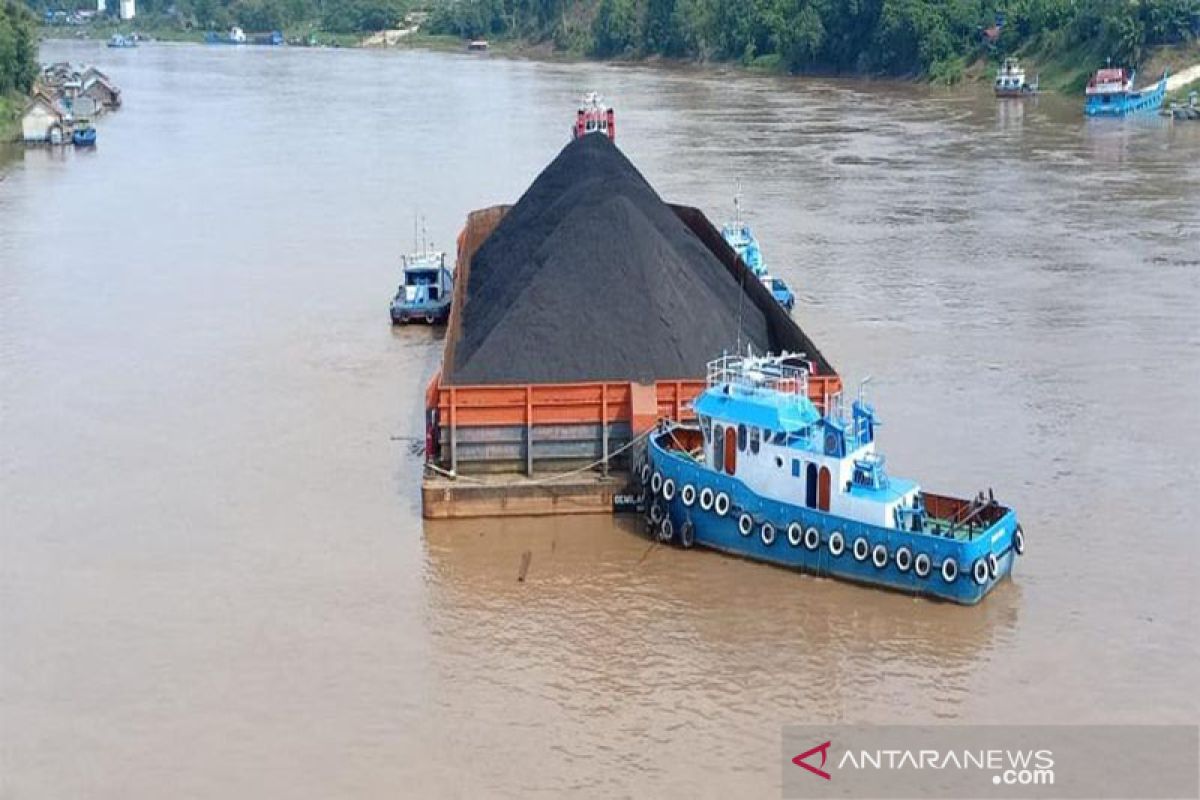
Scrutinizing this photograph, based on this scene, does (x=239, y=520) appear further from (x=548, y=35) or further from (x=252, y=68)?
(x=548, y=35)

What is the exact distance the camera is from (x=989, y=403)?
2448 centimetres

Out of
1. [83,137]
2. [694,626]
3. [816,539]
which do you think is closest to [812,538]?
[816,539]

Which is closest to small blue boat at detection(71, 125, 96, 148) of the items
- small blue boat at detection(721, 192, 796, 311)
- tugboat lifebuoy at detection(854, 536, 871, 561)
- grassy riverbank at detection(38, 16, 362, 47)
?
small blue boat at detection(721, 192, 796, 311)

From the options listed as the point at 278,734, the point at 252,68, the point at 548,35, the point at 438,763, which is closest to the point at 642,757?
the point at 438,763

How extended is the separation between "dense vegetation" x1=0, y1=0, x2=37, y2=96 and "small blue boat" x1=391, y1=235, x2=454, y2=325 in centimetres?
4510

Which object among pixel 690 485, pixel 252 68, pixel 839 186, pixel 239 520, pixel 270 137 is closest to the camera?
pixel 690 485

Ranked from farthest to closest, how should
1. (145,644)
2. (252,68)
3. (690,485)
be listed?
(252,68) → (690,485) → (145,644)

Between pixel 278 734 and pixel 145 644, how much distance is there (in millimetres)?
2674

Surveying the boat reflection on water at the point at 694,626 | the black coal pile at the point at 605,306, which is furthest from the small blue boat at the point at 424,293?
the boat reflection on water at the point at 694,626

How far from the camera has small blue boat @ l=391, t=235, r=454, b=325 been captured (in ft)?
99.9

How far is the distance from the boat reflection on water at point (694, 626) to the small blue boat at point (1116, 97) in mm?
53881

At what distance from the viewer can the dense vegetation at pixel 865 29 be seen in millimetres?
73062

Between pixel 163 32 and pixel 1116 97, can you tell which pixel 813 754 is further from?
pixel 163 32

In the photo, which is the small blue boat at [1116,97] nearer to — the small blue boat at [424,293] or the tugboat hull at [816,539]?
the small blue boat at [424,293]
